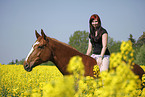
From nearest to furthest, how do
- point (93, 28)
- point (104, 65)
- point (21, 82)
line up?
1. point (104, 65)
2. point (93, 28)
3. point (21, 82)

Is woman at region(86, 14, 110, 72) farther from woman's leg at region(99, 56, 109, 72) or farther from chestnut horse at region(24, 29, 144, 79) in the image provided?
chestnut horse at region(24, 29, 144, 79)

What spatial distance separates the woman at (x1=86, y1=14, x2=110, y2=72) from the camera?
4.26m

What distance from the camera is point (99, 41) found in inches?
178

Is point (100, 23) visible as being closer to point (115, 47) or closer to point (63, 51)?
point (63, 51)

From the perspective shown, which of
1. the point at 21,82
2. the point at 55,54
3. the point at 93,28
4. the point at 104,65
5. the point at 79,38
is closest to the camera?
the point at 104,65

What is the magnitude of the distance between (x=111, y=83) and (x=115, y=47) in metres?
47.6

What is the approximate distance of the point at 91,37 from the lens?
4.63 m

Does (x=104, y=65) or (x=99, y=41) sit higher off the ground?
(x=99, y=41)

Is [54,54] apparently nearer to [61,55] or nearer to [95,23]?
[61,55]

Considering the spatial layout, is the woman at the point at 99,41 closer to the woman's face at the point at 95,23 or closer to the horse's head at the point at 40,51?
the woman's face at the point at 95,23

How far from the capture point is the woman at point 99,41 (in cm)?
426

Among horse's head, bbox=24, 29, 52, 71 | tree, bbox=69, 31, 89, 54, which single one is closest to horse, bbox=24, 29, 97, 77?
horse's head, bbox=24, 29, 52, 71

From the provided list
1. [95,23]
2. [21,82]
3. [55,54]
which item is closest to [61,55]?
[55,54]

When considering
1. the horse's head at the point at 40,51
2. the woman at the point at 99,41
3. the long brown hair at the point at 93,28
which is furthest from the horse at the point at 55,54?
the long brown hair at the point at 93,28
